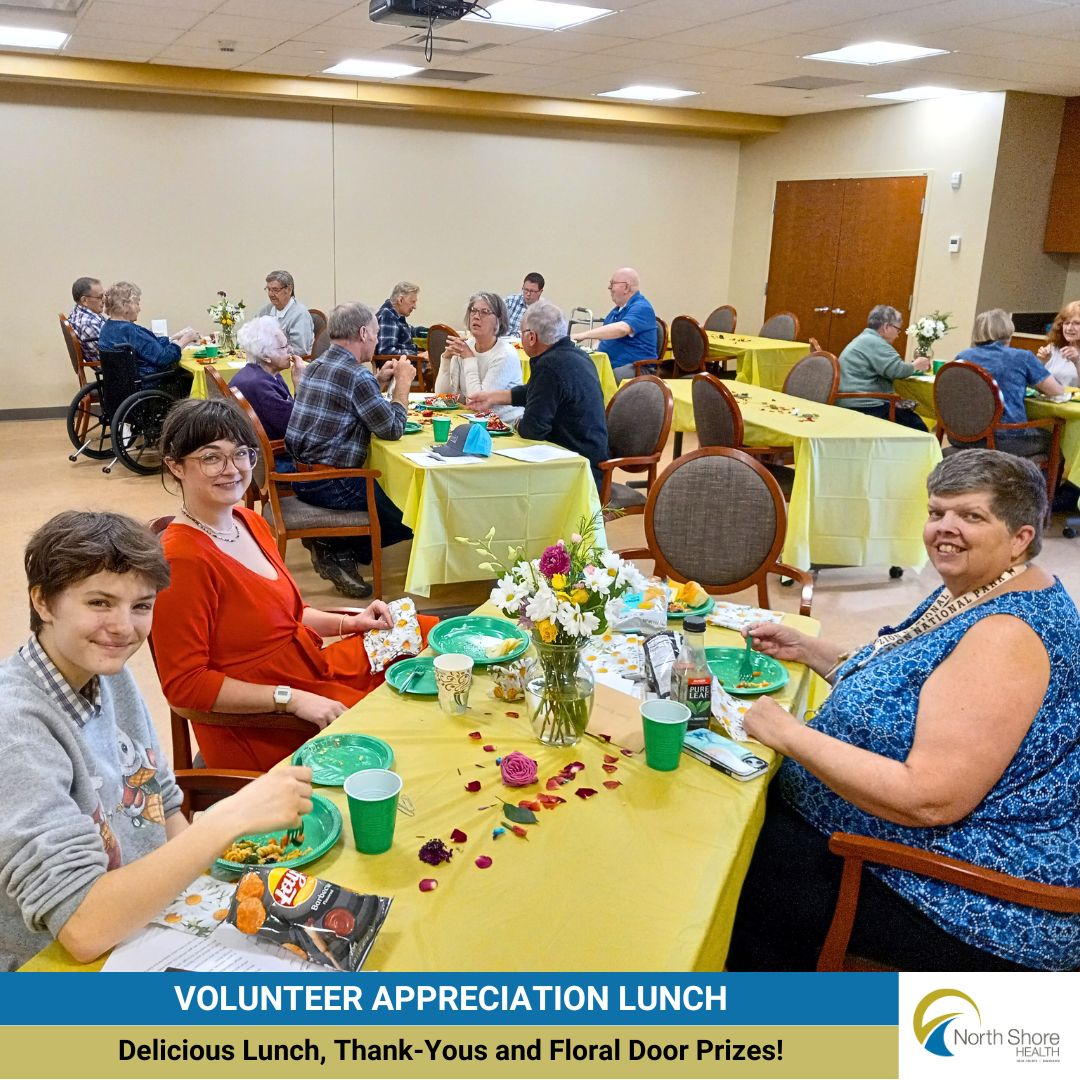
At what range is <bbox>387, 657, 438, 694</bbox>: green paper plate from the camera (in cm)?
188

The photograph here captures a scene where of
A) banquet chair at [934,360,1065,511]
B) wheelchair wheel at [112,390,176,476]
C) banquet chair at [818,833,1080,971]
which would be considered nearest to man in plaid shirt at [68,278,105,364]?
wheelchair wheel at [112,390,176,476]

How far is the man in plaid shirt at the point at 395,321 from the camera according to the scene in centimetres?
745

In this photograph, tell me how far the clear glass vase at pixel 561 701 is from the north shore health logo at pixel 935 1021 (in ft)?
2.21

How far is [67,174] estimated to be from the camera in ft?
26.5

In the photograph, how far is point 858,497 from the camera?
4473mm

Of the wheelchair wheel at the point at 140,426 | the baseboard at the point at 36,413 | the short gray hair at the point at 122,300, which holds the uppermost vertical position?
the short gray hair at the point at 122,300

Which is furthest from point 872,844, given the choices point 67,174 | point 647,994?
point 67,174

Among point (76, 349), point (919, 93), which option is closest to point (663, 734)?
point (76, 349)

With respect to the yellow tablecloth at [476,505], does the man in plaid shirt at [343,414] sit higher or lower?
higher

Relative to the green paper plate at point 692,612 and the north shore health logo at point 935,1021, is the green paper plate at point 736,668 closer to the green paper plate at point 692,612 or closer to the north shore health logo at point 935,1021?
the green paper plate at point 692,612

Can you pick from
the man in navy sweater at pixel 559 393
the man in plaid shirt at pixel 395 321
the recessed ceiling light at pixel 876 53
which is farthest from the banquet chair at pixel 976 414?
the man in plaid shirt at pixel 395 321

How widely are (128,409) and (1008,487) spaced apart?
5.79 meters

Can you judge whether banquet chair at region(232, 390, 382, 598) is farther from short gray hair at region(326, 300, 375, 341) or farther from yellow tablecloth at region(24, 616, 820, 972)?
yellow tablecloth at region(24, 616, 820, 972)

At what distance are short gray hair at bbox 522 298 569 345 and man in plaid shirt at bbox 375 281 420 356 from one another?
3.30 metres
